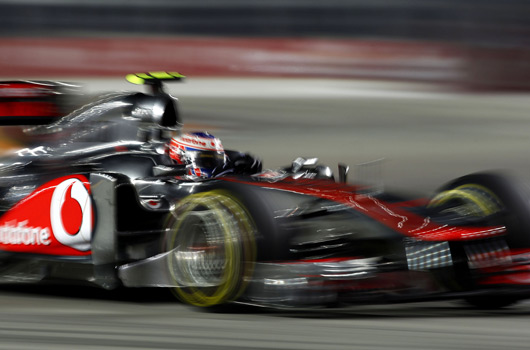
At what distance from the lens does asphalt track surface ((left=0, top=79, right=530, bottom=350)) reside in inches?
189

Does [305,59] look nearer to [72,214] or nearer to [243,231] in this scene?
[72,214]

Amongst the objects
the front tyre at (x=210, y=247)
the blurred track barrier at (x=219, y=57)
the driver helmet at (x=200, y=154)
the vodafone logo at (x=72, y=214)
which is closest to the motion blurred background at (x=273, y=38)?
the blurred track barrier at (x=219, y=57)

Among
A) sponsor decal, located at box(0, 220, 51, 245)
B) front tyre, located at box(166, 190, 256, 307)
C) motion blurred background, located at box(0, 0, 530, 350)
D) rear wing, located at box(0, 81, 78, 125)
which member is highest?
motion blurred background, located at box(0, 0, 530, 350)

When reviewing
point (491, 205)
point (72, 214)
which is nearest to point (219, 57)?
point (72, 214)

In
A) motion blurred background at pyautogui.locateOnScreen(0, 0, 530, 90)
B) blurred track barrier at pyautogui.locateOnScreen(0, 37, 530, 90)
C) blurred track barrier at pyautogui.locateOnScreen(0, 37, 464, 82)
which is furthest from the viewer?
blurred track barrier at pyautogui.locateOnScreen(0, 37, 464, 82)

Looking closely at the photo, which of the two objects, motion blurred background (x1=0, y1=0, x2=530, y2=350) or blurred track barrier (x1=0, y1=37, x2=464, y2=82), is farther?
blurred track barrier (x1=0, y1=37, x2=464, y2=82)

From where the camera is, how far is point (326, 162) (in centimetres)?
1330

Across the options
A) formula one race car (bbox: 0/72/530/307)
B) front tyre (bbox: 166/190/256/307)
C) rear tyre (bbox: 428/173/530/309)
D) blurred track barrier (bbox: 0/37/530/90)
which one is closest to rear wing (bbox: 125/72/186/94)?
formula one race car (bbox: 0/72/530/307)

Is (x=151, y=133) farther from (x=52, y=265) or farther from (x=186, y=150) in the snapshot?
(x=52, y=265)

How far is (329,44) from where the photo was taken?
77.5ft

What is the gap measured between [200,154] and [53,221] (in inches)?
36.6

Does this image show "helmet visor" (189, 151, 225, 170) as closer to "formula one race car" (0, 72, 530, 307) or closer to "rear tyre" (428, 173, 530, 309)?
"formula one race car" (0, 72, 530, 307)

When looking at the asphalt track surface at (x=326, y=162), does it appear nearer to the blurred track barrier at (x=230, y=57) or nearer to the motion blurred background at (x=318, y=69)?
the motion blurred background at (x=318, y=69)

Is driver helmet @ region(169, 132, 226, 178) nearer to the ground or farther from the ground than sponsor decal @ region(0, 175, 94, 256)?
farther from the ground
